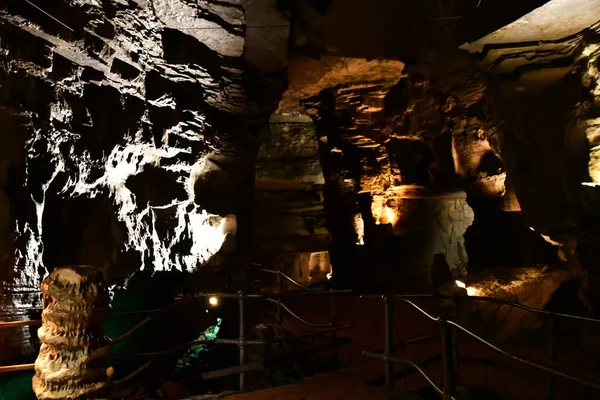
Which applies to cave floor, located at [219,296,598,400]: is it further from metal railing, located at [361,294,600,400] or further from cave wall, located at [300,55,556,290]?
cave wall, located at [300,55,556,290]

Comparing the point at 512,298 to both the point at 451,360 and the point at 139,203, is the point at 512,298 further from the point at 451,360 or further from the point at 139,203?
the point at 139,203

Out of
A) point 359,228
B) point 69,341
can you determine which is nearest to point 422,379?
point 69,341

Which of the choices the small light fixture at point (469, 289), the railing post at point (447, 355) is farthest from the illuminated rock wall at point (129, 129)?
the small light fixture at point (469, 289)

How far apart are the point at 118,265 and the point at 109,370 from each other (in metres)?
4.44

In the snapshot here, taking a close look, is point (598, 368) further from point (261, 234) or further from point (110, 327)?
point (261, 234)

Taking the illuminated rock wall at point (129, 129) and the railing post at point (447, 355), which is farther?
the illuminated rock wall at point (129, 129)

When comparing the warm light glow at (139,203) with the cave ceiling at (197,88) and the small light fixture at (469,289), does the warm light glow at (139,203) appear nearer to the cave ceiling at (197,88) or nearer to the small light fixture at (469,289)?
the cave ceiling at (197,88)

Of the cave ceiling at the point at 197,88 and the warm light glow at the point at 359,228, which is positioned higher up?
the cave ceiling at the point at 197,88

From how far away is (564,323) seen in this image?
849cm

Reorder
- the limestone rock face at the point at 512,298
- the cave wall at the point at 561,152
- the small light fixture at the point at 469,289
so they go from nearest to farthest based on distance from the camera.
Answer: the cave wall at the point at 561,152 < the limestone rock face at the point at 512,298 < the small light fixture at the point at 469,289

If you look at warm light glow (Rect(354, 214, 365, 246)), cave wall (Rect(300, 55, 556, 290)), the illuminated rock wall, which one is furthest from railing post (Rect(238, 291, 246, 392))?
warm light glow (Rect(354, 214, 365, 246))

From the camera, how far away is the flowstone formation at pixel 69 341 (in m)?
2.82

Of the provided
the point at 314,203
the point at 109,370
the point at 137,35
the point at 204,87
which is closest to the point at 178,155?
the point at 204,87

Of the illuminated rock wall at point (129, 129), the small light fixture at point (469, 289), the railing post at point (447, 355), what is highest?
the illuminated rock wall at point (129, 129)
